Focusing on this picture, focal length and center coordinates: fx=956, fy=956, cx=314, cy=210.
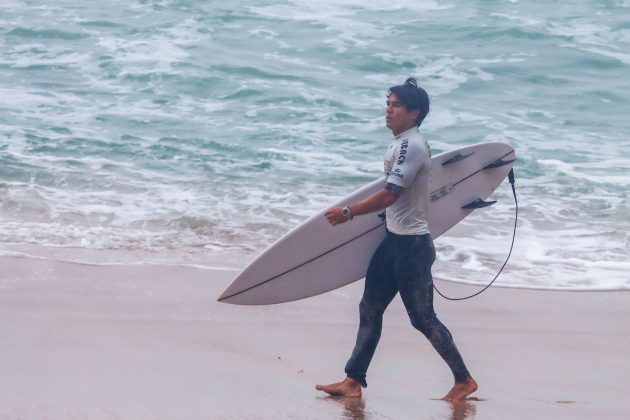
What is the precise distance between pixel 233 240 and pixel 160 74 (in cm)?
817

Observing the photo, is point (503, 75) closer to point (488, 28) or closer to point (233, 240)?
point (488, 28)

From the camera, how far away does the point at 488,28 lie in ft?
60.8

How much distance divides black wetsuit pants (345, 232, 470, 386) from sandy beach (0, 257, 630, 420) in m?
0.19

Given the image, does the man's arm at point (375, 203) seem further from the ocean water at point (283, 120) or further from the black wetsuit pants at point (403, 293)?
the ocean water at point (283, 120)

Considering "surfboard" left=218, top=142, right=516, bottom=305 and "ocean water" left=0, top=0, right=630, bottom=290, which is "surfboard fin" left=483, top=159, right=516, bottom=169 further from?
"ocean water" left=0, top=0, right=630, bottom=290

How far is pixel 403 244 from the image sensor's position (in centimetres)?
377

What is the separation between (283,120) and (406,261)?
31.7 ft

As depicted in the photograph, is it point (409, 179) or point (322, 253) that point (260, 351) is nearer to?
point (322, 253)

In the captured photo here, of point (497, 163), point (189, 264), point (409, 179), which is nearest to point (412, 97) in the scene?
point (409, 179)

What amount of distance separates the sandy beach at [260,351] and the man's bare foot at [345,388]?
Answer: 0.05 meters

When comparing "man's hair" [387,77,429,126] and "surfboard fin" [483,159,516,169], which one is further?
"surfboard fin" [483,159,516,169]

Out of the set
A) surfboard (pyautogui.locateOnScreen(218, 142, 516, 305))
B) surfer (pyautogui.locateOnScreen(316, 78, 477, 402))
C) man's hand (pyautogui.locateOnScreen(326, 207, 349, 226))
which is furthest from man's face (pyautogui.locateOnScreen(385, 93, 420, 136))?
surfboard (pyautogui.locateOnScreen(218, 142, 516, 305))

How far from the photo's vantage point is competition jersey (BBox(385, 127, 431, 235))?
11.8 ft

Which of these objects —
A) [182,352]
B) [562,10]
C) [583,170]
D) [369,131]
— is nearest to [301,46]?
[369,131]
